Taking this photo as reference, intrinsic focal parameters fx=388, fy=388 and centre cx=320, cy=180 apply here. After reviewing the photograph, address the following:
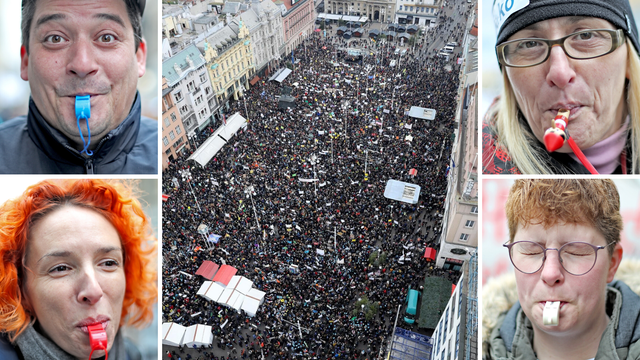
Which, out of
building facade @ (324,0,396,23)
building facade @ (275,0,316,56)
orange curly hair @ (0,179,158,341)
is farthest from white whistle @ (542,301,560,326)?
building facade @ (324,0,396,23)

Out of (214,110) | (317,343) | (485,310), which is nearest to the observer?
(485,310)

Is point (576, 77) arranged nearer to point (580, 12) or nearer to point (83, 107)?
point (580, 12)

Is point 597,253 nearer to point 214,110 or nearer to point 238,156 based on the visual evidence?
point 238,156

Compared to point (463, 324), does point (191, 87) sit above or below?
below

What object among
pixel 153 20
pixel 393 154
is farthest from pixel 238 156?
pixel 153 20

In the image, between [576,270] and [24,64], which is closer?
[576,270]

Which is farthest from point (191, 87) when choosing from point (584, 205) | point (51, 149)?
point (584, 205)
